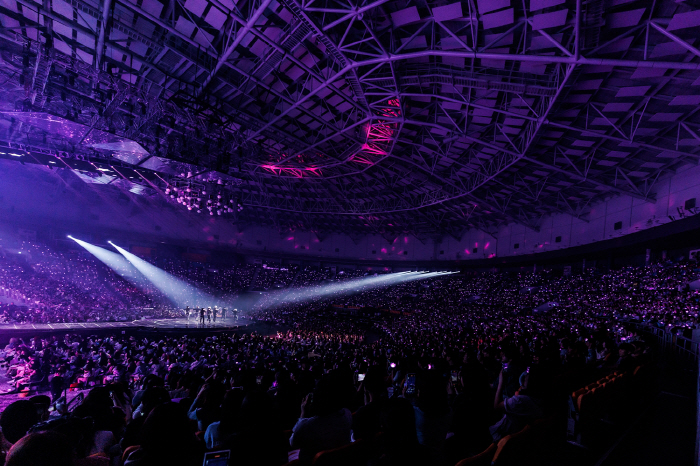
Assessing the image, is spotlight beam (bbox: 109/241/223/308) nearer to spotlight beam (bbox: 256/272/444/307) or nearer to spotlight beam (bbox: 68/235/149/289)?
spotlight beam (bbox: 68/235/149/289)

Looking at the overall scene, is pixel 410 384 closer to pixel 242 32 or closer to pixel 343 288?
pixel 242 32

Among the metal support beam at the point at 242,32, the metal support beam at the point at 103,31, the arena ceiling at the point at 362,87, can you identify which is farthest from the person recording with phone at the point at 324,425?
the metal support beam at the point at 103,31


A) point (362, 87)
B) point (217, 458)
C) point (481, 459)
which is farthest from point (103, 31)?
point (481, 459)

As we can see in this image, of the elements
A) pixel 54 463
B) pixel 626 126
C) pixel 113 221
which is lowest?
pixel 54 463

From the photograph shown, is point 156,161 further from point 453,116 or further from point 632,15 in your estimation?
point 632,15

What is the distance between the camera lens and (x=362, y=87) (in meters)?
14.8

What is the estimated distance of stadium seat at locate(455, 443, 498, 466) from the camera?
2641 mm

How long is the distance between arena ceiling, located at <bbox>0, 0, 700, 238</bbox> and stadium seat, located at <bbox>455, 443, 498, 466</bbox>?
10.3m

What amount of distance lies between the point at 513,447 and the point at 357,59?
1265 cm

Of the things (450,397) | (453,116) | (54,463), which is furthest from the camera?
(453,116)

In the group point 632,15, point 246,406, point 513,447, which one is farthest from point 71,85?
point 632,15

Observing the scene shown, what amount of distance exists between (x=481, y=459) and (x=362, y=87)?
14.3m

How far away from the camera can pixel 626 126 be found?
15.8 metres

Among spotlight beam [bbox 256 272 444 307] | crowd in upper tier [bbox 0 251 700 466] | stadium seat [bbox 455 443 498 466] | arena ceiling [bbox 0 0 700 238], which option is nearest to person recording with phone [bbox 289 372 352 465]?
crowd in upper tier [bbox 0 251 700 466]
